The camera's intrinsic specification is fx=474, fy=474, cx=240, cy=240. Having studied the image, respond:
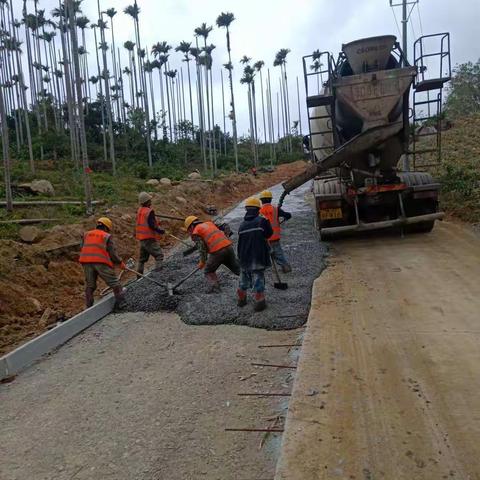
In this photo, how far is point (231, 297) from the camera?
23.1 feet

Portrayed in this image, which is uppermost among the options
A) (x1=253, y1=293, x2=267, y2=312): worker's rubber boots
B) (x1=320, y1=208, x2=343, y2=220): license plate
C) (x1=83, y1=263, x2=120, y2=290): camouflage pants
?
(x1=320, y1=208, x2=343, y2=220): license plate

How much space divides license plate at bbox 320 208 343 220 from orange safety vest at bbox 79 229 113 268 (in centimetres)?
477

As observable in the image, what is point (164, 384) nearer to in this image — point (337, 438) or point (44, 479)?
point (44, 479)

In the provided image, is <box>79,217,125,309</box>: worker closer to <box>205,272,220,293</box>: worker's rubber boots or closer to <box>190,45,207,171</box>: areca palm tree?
<box>205,272,220,293</box>: worker's rubber boots

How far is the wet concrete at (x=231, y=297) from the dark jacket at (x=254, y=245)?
24.4 inches

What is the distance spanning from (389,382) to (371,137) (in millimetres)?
6375

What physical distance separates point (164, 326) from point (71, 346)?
1191 millimetres

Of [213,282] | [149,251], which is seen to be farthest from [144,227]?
[213,282]

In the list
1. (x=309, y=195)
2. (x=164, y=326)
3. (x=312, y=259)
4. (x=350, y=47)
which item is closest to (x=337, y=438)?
(x=164, y=326)

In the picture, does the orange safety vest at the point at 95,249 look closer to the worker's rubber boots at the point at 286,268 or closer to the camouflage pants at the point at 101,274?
the camouflage pants at the point at 101,274

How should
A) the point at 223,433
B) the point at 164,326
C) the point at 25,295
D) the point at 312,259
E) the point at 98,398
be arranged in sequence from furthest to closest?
the point at 312,259, the point at 25,295, the point at 164,326, the point at 98,398, the point at 223,433

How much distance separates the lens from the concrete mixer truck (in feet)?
30.3

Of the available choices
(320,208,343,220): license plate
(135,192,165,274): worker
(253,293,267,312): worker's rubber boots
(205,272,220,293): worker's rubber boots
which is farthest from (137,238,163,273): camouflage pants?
(320,208,343,220): license plate

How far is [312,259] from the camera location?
28.6 ft
